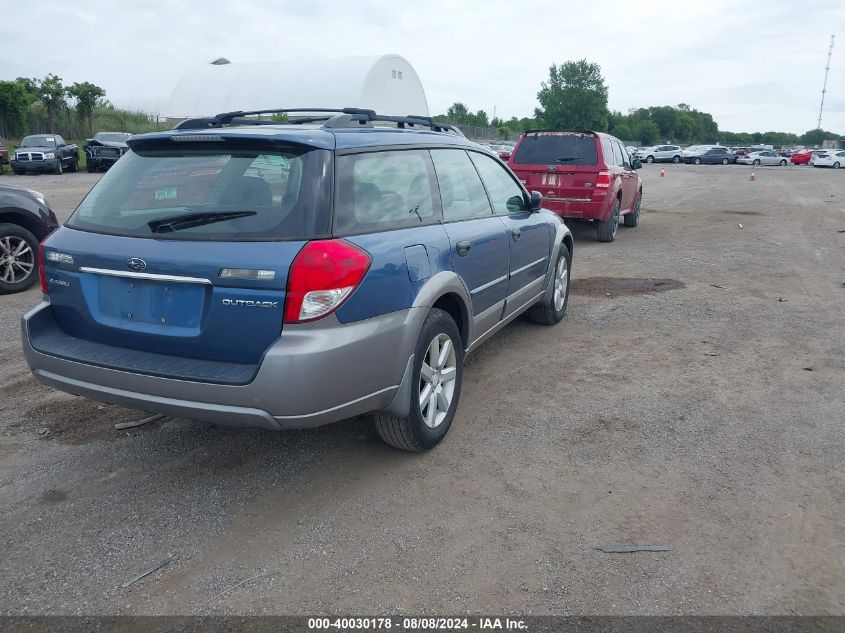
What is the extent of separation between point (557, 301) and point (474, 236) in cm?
236

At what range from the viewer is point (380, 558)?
2996 millimetres

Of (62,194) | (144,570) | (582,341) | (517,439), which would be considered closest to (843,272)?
(582,341)

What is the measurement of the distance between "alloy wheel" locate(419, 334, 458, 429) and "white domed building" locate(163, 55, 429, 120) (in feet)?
103

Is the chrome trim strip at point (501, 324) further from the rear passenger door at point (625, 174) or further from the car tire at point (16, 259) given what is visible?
the rear passenger door at point (625, 174)

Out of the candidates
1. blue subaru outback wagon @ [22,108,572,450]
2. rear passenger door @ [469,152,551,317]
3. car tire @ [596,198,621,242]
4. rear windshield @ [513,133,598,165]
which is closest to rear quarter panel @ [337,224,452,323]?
blue subaru outback wagon @ [22,108,572,450]

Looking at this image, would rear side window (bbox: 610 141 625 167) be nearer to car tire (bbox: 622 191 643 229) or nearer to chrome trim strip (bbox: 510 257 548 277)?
car tire (bbox: 622 191 643 229)

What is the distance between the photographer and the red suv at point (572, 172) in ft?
36.6

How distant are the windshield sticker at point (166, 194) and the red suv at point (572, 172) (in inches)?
331

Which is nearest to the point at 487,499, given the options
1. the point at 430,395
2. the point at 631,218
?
the point at 430,395

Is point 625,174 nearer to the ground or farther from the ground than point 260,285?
farther from the ground

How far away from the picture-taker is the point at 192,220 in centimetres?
329

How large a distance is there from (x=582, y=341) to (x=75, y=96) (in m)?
41.0

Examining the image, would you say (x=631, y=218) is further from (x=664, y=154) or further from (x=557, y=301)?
(x=664, y=154)

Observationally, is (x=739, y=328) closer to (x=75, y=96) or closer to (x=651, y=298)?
(x=651, y=298)
